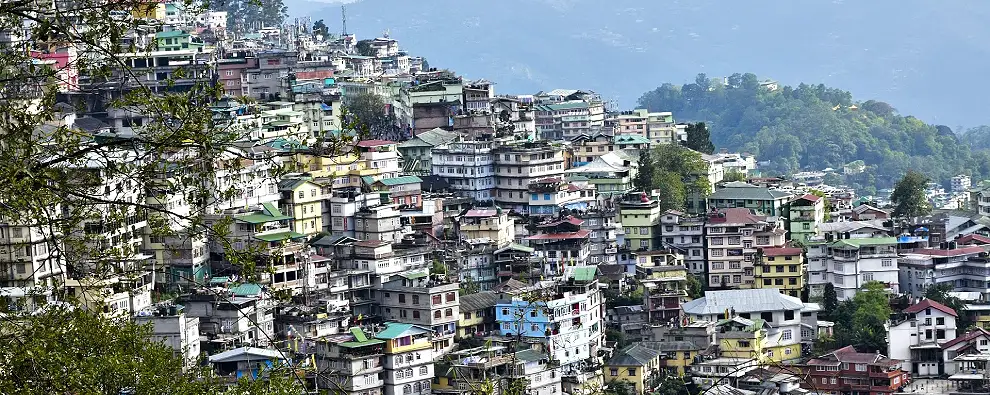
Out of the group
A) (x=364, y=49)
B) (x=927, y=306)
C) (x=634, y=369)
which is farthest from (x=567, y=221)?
(x=364, y=49)

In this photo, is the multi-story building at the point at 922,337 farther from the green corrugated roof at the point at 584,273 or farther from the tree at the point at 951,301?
the green corrugated roof at the point at 584,273

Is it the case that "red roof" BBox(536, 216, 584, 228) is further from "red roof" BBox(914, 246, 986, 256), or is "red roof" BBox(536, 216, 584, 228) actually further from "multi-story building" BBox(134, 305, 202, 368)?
"multi-story building" BBox(134, 305, 202, 368)

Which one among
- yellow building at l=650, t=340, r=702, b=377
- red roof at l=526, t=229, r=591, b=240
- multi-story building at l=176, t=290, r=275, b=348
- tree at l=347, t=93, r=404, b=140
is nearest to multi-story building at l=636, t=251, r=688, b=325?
red roof at l=526, t=229, r=591, b=240

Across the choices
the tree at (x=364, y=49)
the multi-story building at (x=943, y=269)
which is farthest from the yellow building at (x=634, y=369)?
the tree at (x=364, y=49)

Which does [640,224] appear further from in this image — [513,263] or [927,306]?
[927,306]

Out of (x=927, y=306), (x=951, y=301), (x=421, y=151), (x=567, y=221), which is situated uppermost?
(x=421, y=151)

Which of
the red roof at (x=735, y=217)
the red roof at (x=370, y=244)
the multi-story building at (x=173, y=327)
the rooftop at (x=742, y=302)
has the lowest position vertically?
the rooftop at (x=742, y=302)

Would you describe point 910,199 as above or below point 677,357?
above
